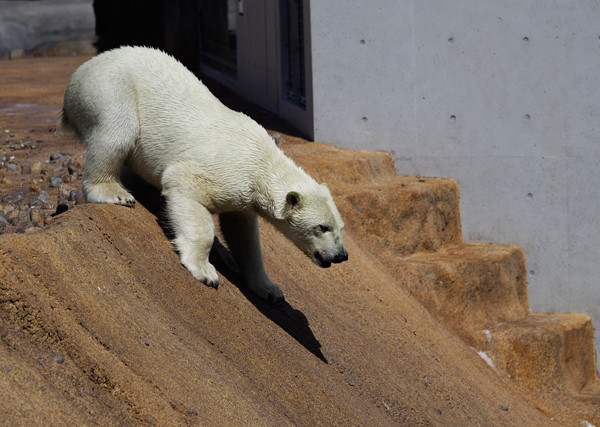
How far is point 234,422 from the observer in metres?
4.05

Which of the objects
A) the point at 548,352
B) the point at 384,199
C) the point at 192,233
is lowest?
the point at 548,352

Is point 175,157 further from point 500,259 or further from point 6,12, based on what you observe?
point 6,12

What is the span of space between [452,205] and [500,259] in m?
0.82

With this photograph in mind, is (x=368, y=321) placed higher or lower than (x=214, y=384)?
lower

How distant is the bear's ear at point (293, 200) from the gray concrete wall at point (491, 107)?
502cm

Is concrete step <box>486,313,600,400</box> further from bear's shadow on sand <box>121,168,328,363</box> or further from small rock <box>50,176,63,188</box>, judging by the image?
small rock <box>50,176,63,188</box>

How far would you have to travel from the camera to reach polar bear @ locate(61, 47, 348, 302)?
4.77 metres

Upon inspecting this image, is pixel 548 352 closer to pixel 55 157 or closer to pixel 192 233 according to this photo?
pixel 192 233

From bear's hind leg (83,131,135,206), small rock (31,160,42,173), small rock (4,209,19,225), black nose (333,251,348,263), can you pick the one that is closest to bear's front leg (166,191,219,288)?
bear's hind leg (83,131,135,206)

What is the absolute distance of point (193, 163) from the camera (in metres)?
4.91

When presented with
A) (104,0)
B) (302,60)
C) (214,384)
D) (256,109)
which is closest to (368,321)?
(214,384)

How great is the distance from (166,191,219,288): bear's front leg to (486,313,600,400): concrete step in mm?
4165

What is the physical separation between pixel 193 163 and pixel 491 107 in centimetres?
534

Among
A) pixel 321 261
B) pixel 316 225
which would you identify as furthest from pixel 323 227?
pixel 321 261
